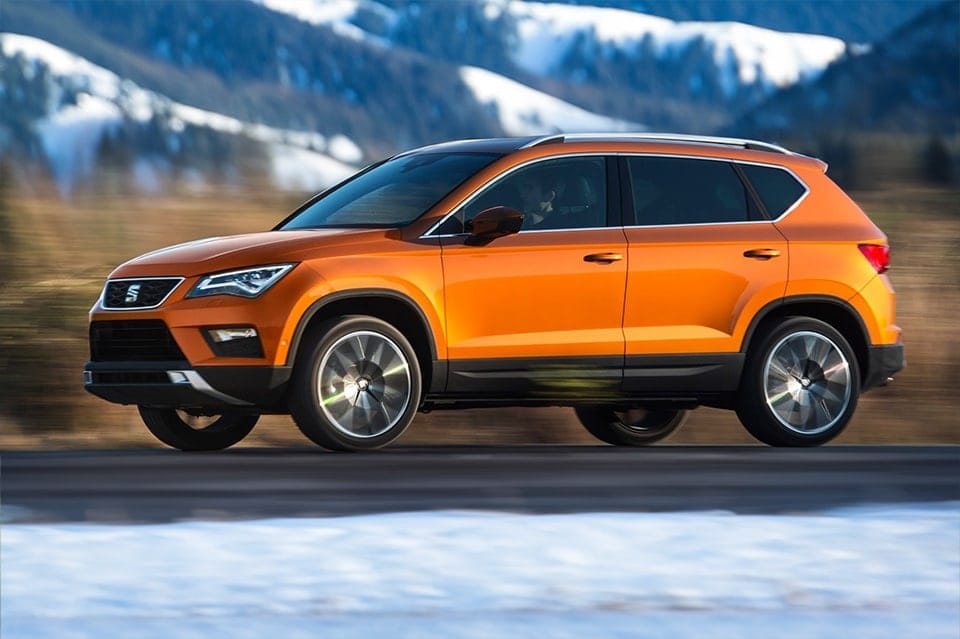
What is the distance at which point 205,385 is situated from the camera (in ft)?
33.2

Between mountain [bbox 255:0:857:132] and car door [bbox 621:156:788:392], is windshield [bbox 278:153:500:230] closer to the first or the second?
car door [bbox 621:156:788:392]

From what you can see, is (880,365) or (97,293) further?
(97,293)

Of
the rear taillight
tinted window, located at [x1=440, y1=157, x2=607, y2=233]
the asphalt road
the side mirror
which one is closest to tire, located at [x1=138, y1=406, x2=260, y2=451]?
the asphalt road

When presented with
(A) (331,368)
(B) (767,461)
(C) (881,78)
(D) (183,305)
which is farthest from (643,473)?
(C) (881,78)

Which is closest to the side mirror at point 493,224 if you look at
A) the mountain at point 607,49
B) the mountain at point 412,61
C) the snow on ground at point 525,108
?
the mountain at point 412,61

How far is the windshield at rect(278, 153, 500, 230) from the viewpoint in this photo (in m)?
10.8

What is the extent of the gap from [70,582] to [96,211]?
36.4 ft

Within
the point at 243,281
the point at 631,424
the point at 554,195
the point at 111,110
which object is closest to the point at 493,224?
the point at 554,195

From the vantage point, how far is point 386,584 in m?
6.24

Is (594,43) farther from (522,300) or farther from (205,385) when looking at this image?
(205,385)

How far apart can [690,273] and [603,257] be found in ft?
1.82

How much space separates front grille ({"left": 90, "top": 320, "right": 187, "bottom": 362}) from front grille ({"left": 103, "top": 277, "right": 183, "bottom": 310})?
0.10 meters

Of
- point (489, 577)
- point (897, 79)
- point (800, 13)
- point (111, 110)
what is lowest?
point (489, 577)

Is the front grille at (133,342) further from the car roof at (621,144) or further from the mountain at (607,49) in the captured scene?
the mountain at (607,49)
